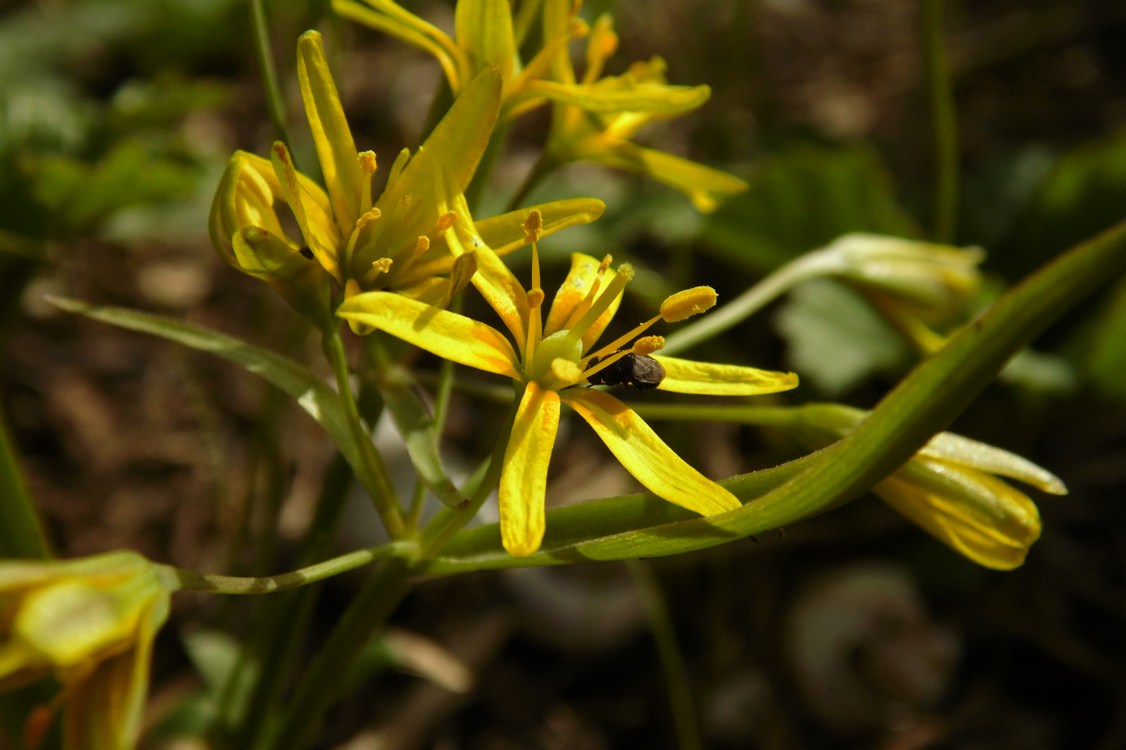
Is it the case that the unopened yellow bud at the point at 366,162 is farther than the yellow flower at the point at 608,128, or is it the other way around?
the yellow flower at the point at 608,128

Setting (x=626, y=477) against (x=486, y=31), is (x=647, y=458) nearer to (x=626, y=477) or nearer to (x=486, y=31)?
(x=486, y=31)

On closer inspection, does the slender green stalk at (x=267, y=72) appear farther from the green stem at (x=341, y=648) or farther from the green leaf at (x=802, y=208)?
the green leaf at (x=802, y=208)

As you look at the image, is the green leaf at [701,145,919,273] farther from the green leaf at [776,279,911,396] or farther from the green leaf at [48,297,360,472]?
the green leaf at [48,297,360,472]

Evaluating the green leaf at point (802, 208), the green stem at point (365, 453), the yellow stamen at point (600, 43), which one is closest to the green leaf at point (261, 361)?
the green stem at point (365, 453)

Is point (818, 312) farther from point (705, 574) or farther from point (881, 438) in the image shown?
point (881, 438)

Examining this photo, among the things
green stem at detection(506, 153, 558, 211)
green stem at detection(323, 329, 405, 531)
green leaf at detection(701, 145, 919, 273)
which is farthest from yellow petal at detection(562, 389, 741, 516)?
green leaf at detection(701, 145, 919, 273)
